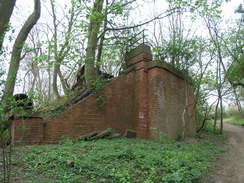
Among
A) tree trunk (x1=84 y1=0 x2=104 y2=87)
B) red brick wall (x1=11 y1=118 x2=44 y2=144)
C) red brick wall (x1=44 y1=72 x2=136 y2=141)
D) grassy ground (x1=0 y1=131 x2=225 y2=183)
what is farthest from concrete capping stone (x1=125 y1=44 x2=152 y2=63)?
red brick wall (x1=11 y1=118 x2=44 y2=144)

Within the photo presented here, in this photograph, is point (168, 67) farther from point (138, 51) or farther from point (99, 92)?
point (99, 92)

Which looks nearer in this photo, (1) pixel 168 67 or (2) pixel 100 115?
(2) pixel 100 115

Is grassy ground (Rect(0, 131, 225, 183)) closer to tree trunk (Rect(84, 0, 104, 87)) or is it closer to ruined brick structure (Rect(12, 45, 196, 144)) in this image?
ruined brick structure (Rect(12, 45, 196, 144))

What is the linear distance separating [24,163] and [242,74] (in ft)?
44.2

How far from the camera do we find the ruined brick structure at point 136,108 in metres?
7.38

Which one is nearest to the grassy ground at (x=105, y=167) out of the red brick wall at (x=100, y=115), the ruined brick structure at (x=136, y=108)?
the red brick wall at (x=100, y=115)

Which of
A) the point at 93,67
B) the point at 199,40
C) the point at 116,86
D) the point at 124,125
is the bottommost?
the point at 124,125

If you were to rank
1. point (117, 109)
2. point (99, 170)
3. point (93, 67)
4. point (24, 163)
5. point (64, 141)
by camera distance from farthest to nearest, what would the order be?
1. point (93, 67)
2. point (117, 109)
3. point (64, 141)
4. point (24, 163)
5. point (99, 170)

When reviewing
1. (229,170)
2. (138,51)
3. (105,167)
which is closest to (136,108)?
(138,51)

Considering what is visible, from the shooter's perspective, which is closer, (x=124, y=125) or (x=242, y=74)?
(x=124, y=125)

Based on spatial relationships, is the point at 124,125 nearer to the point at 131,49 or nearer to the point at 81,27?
the point at 131,49

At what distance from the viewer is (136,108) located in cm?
860

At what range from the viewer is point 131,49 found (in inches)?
368

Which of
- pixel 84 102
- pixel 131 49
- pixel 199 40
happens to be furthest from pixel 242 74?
pixel 84 102
